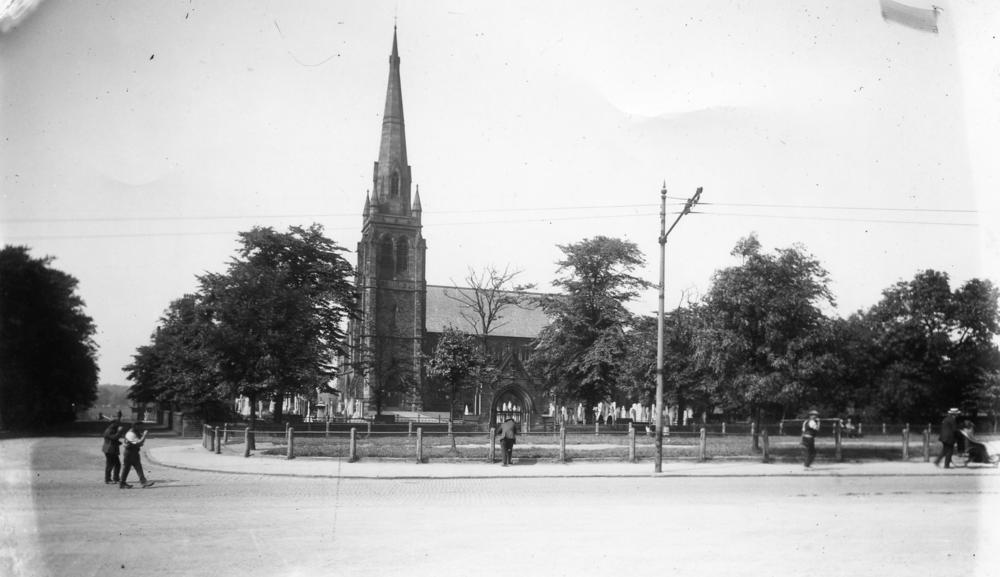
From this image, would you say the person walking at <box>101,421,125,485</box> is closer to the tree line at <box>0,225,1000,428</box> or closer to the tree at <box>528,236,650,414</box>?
the tree line at <box>0,225,1000,428</box>

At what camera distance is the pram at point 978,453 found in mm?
19875

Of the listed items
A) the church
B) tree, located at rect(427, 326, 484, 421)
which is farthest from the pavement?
the church

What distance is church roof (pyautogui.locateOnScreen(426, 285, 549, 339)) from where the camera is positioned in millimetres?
71875

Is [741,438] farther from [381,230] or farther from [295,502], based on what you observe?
[381,230]

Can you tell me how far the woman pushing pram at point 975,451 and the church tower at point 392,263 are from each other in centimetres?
4540

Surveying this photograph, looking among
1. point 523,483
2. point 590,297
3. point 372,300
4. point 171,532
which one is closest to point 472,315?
point 372,300

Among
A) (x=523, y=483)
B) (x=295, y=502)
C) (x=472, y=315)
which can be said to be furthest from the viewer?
(x=472, y=315)

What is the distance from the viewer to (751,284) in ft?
77.7

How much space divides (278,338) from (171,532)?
67.2ft

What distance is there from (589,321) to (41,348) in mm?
27415

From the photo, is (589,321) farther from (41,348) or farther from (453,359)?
(41,348)

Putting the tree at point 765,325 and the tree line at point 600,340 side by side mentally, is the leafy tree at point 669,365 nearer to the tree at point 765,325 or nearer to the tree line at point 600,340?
the tree line at point 600,340

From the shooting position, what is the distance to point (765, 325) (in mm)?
23438

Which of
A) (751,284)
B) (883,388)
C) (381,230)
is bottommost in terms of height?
(883,388)
